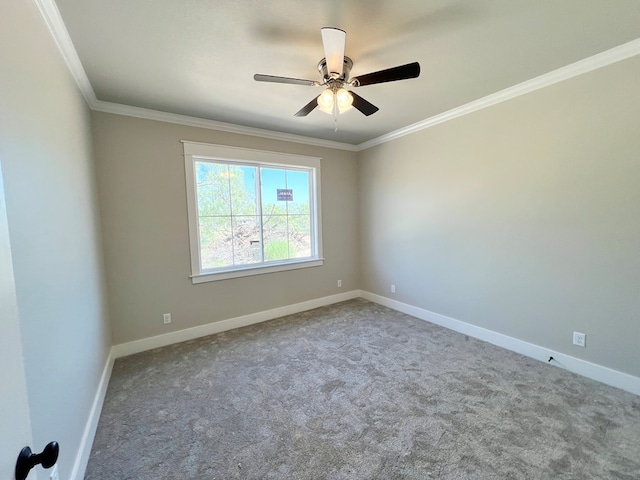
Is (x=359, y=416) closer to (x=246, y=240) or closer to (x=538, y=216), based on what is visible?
(x=538, y=216)

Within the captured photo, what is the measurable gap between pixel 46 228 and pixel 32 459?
3.82 feet

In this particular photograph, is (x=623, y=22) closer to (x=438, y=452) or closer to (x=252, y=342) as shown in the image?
(x=438, y=452)

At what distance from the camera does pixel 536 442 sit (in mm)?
1627

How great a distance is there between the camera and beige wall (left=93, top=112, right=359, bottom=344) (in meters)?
2.71

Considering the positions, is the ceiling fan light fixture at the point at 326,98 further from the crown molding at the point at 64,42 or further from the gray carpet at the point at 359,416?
the gray carpet at the point at 359,416

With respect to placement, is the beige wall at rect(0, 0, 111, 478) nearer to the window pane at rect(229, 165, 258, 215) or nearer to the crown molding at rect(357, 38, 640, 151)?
the window pane at rect(229, 165, 258, 215)

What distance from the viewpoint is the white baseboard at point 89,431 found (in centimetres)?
144

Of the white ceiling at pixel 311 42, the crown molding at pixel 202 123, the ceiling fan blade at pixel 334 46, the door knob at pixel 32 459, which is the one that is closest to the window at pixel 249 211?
the crown molding at pixel 202 123

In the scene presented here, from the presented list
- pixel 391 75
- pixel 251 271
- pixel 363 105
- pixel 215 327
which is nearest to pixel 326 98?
pixel 363 105

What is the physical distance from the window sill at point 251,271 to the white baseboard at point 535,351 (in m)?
1.44

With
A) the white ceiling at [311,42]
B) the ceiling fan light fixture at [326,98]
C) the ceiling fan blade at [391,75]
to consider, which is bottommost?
the ceiling fan light fixture at [326,98]

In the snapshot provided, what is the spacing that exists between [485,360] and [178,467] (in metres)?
2.56

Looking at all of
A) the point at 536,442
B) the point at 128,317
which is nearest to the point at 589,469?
the point at 536,442

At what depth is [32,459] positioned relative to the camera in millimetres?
563
